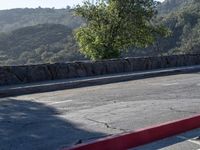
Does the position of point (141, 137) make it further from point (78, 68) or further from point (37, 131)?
point (78, 68)

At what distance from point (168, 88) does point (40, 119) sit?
5.38 metres

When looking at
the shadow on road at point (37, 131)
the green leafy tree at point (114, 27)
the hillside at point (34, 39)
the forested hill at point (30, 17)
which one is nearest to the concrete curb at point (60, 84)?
the shadow on road at point (37, 131)

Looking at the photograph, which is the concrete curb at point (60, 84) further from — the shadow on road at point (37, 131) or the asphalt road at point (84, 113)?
the shadow on road at point (37, 131)

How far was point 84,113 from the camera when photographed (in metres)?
9.02

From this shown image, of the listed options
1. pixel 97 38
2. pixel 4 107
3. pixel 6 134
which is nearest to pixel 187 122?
pixel 6 134

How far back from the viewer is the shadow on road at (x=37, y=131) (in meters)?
6.48

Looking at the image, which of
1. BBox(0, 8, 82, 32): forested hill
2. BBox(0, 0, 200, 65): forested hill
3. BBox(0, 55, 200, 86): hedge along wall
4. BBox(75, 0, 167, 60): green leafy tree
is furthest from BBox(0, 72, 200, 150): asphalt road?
BBox(0, 8, 82, 32): forested hill

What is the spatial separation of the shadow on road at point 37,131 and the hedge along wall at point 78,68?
5.14m

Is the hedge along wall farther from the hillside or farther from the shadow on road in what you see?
the hillside

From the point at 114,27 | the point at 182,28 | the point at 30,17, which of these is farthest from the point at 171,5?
the point at 114,27

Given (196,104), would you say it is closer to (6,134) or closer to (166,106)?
(166,106)

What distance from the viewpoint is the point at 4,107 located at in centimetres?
1039

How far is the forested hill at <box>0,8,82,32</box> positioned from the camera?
378ft

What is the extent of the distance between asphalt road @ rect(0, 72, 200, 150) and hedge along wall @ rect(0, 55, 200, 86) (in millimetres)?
2105
